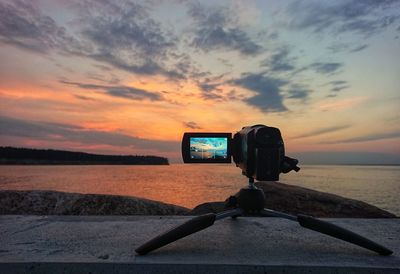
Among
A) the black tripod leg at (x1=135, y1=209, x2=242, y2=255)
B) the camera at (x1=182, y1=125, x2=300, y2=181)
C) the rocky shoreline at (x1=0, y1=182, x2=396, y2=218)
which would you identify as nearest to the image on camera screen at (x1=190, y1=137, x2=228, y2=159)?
the camera at (x1=182, y1=125, x2=300, y2=181)

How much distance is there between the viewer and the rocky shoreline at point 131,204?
7.48 m

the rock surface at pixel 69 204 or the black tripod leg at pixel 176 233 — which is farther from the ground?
the black tripod leg at pixel 176 233

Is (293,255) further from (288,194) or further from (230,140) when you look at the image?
(288,194)

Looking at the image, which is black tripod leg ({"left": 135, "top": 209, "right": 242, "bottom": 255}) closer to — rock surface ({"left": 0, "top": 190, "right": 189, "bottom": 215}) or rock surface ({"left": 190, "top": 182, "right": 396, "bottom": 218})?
rock surface ({"left": 0, "top": 190, "right": 189, "bottom": 215})

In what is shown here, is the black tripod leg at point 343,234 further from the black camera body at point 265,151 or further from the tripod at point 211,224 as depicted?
the black camera body at point 265,151

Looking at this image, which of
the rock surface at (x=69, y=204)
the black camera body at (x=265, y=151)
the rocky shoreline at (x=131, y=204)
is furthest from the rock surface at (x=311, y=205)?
the black camera body at (x=265, y=151)

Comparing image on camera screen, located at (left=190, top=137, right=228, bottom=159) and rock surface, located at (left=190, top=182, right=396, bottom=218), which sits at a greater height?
image on camera screen, located at (left=190, top=137, right=228, bottom=159)

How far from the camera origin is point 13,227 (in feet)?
12.0

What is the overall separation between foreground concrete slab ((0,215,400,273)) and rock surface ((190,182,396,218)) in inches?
188

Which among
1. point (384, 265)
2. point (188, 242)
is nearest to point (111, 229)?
point (188, 242)

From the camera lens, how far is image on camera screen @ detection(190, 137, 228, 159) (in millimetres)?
3338

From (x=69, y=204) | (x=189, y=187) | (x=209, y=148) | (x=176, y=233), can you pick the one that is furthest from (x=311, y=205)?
(x=189, y=187)

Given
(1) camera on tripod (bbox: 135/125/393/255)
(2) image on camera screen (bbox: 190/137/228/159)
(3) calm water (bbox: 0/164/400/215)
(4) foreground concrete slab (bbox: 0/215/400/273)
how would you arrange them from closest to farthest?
(4) foreground concrete slab (bbox: 0/215/400/273) → (1) camera on tripod (bbox: 135/125/393/255) → (2) image on camera screen (bbox: 190/137/228/159) → (3) calm water (bbox: 0/164/400/215)

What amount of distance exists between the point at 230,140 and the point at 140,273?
1.43m
